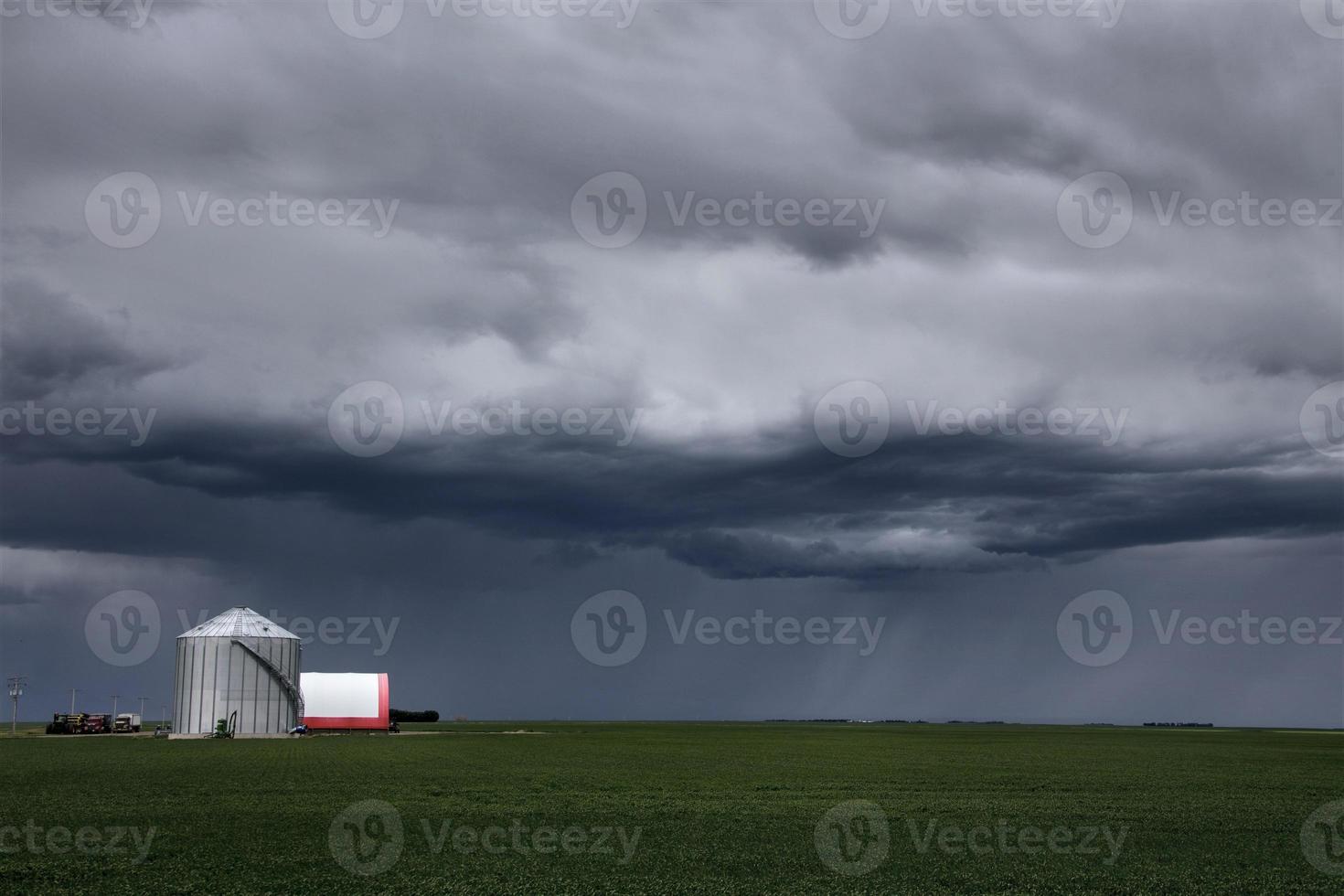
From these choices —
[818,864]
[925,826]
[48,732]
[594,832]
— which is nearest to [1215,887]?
[818,864]

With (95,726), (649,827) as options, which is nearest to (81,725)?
(95,726)

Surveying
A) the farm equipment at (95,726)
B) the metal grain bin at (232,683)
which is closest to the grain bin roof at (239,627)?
the metal grain bin at (232,683)

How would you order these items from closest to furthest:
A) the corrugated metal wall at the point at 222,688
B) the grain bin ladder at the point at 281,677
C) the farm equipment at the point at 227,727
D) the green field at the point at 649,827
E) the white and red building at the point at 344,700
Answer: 1. the green field at the point at 649,827
2. the farm equipment at the point at 227,727
3. the corrugated metal wall at the point at 222,688
4. the grain bin ladder at the point at 281,677
5. the white and red building at the point at 344,700

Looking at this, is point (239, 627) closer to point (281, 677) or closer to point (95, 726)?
point (281, 677)

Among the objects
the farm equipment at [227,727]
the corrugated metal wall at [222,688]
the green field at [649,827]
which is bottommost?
the green field at [649,827]

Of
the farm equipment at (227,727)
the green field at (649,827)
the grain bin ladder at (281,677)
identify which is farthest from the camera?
the grain bin ladder at (281,677)

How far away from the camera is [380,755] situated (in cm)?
7938

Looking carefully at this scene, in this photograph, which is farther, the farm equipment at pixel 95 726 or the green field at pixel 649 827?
the farm equipment at pixel 95 726

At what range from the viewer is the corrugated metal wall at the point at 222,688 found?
359ft

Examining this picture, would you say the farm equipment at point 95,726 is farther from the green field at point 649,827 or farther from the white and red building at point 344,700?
the green field at point 649,827

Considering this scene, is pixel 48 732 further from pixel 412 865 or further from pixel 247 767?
pixel 412 865

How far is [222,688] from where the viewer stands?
110 meters

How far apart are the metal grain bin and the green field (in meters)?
38.0

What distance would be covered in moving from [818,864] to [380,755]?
54.8 m
